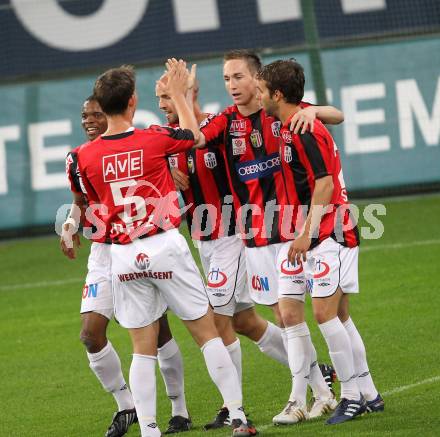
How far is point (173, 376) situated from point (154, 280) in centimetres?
105

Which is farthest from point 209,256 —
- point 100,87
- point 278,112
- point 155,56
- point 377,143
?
point 155,56

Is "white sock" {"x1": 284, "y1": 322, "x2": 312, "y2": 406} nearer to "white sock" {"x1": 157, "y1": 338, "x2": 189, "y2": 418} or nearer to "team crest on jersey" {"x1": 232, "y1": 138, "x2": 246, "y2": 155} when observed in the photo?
"white sock" {"x1": 157, "y1": 338, "x2": 189, "y2": 418}

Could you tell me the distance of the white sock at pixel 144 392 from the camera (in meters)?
6.16

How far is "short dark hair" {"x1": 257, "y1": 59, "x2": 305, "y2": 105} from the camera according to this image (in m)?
6.52

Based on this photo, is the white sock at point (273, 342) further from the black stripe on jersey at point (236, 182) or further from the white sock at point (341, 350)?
the white sock at point (341, 350)

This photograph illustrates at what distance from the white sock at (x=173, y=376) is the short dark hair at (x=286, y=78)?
1.78 metres

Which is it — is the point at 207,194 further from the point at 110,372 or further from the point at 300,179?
the point at 110,372

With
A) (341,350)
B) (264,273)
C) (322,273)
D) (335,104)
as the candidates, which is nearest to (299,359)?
(341,350)

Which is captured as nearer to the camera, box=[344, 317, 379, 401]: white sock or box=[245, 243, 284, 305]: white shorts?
box=[344, 317, 379, 401]: white sock

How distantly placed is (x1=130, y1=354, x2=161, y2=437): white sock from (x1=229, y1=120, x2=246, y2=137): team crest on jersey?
168 cm

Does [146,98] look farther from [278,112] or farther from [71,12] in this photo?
[278,112]

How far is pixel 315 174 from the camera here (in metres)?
6.39

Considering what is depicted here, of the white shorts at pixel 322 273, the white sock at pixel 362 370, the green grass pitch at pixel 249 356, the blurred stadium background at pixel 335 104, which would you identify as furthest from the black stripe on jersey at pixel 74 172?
the blurred stadium background at pixel 335 104

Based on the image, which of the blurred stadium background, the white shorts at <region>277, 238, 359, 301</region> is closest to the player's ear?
the white shorts at <region>277, 238, 359, 301</region>
